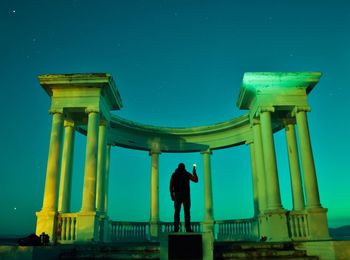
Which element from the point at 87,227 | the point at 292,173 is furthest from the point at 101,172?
the point at 292,173

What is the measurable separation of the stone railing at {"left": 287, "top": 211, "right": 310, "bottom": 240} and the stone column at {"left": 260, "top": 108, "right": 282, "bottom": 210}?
121cm

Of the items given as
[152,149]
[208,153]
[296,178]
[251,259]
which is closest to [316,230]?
[296,178]

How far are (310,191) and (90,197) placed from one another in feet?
53.5

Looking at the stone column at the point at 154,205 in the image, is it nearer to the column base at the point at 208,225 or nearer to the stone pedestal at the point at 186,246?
the column base at the point at 208,225

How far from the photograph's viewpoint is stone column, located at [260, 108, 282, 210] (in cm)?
2588

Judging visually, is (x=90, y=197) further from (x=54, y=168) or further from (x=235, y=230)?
(x=235, y=230)

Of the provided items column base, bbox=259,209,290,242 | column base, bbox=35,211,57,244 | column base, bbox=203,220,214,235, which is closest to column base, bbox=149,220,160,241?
column base, bbox=203,220,214,235

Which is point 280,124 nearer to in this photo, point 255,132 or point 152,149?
point 255,132

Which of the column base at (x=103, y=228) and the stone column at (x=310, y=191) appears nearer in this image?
the stone column at (x=310, y=191)

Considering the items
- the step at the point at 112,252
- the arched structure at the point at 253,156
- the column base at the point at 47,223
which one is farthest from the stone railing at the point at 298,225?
the column base at the point at 47,223

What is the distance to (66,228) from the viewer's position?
81.7 feet

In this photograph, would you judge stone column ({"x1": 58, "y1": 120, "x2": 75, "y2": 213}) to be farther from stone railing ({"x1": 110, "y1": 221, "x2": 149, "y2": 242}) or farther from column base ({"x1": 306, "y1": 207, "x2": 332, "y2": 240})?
column base ({"x1": 306, "y1": 207, "x2": 332, "y2": 240})

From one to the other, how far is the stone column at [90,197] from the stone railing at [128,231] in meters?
8.26

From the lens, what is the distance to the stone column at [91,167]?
25.1 m
